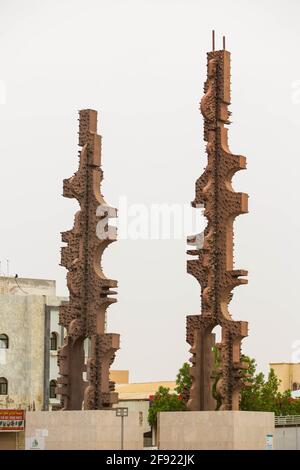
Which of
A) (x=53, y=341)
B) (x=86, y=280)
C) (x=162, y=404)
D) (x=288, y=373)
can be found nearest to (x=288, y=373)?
(x=288, y=373)

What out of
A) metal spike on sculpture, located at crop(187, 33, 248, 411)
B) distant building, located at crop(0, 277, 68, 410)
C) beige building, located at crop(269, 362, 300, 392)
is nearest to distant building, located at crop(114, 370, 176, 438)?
beige building, located at crop(269, 362, 300, 392)

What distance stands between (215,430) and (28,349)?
957 inches

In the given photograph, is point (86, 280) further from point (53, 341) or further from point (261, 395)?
point (261, 395)

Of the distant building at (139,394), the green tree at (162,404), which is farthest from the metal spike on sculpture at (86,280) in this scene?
the distant building at (139,394)

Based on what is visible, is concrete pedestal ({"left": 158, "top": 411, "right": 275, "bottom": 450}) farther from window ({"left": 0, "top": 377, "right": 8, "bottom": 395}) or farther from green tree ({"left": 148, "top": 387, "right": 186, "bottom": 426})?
green tree ({"left": 148, "top": 387, "right": 186, "bottom": 426})

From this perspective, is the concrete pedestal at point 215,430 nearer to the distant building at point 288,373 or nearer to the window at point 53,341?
the window at point 53,341

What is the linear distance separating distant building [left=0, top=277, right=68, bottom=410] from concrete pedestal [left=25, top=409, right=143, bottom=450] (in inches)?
760

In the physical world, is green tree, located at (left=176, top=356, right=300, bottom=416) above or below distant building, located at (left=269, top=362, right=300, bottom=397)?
below

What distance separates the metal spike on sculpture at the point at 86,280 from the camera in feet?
147

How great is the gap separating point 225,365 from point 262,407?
3019cm

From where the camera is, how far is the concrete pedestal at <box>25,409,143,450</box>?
43000mm
